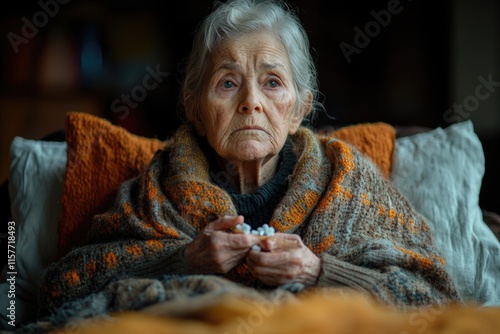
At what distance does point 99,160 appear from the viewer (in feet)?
6.28

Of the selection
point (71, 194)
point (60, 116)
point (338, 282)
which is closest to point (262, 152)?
point (338, 282)

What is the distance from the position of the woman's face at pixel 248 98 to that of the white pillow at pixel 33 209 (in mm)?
557

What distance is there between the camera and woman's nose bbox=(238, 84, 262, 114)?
1.66m

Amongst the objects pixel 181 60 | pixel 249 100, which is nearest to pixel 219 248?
pixel 249 100

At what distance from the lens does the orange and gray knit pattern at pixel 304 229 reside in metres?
1.48

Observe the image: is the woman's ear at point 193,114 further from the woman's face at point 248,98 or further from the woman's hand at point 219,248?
the woman's hand at point 219,248

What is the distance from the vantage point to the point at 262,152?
168 cm

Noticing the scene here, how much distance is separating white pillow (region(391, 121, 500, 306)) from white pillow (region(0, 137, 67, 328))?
105 centimetres

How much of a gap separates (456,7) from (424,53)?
10.8 inches

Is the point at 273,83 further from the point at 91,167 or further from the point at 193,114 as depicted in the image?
the point at 91,167

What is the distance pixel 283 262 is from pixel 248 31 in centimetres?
68

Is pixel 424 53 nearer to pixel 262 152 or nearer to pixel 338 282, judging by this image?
pixel 262 152

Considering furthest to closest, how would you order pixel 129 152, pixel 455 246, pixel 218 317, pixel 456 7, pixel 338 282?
pixel 456 7
pixel 129 152
pixel 455 246
pixel 338 282
pixel 218 317

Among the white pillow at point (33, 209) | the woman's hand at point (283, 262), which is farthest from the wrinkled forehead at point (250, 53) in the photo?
the white pillow at point (33, 209)
